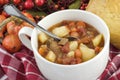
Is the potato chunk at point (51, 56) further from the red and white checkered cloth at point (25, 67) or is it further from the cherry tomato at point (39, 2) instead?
the cherry tomato at point (39, 2)

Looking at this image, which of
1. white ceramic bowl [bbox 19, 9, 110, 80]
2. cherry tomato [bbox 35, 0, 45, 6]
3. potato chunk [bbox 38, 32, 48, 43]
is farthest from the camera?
cherry tomato [bbox 35, 0, 45, 6]

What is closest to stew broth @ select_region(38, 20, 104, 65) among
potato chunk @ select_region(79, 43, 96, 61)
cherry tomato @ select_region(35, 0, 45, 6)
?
potato chunk @ select_region(79, 43, 96, 61)

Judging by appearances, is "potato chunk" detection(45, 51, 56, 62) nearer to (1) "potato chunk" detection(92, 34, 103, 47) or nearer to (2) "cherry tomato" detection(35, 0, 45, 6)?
(1) "potato chunk" detection(92, 34, 103, 47)

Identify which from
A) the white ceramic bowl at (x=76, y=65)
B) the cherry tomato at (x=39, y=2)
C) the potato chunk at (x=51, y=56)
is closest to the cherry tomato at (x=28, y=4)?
the cherry tomato at (x=39, y=2)

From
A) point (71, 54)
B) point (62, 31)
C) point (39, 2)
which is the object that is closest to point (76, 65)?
point (71, 54)

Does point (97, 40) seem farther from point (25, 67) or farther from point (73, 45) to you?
point (25, 67)
